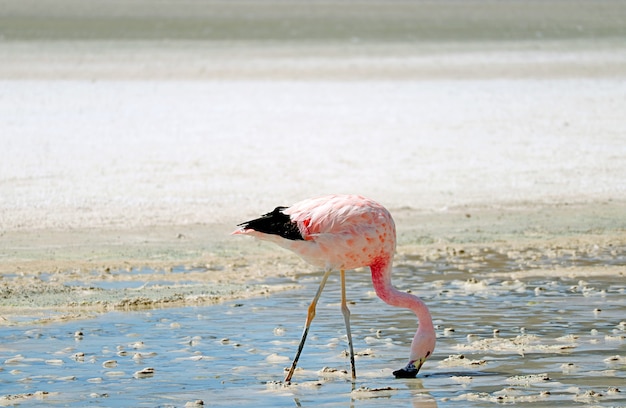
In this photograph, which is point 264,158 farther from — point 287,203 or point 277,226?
point 277,226

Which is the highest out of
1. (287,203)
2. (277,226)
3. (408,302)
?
(287,203)

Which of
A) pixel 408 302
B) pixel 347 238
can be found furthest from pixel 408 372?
pixel 347 238

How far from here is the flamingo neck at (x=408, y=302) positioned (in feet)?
22.5

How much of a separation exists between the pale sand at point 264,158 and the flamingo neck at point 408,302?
2.38 metres

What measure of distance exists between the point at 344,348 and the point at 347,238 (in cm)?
103

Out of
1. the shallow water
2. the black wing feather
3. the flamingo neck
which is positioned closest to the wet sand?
the shallow water

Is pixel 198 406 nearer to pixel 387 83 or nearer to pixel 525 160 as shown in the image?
pixel 525 160

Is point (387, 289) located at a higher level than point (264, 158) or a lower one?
lower

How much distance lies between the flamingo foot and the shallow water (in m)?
0.06

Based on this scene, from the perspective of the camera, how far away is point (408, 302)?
698 centimetres

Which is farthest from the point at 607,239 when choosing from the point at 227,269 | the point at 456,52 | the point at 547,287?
the point at 456,52

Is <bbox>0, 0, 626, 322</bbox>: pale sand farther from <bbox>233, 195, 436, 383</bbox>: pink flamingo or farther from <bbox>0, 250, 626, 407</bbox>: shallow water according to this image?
<bbox>233, 195, 436, 383</bbox>: pink flamingo

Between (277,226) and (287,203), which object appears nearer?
(277,226)

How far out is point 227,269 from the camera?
34.1 ft
